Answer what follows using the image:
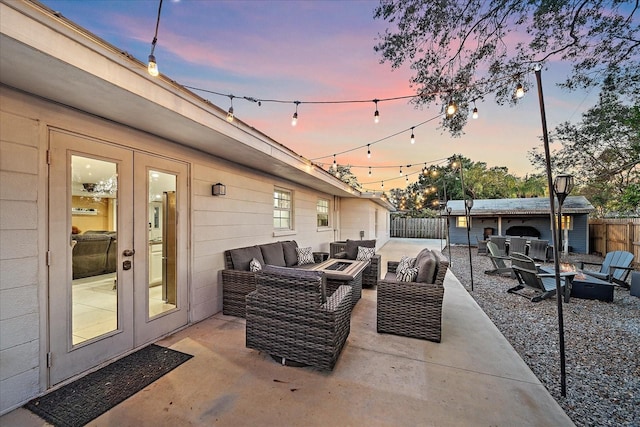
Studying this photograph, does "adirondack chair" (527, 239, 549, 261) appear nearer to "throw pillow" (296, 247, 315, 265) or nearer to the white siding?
"throw pillow" (296, 247, 315, 265)

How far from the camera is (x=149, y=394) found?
211cm

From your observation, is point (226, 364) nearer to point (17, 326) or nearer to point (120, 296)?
point (120, 296)

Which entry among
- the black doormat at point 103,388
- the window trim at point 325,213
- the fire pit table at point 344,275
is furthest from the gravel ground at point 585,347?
the window trim at point 325,213

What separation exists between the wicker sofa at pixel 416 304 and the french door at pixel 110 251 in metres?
2.70

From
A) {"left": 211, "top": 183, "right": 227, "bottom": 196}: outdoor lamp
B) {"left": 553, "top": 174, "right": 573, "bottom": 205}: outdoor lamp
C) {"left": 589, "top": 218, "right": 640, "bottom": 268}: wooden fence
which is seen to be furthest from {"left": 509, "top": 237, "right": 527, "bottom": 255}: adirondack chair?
{"left": 211, "top": 183, "right": 227, "bottom": 196}: outdoor lamp

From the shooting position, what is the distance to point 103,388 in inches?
85.6

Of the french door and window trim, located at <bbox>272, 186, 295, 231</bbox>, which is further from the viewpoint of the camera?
window trim, located at <bbox>272, 186, 295, 231</bbox>

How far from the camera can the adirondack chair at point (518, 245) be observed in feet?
30.3

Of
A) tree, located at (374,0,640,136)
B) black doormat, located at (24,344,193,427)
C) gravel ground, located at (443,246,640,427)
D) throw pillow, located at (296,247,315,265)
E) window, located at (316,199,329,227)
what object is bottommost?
gravel ground, located at (443,246,640,427)

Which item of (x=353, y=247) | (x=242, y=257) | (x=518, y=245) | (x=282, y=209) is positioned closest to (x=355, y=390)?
(x=242, y=257)

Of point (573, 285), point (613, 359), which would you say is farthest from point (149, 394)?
point (573, 285)

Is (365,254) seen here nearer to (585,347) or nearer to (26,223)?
(585,347)

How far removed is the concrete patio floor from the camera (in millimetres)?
1863

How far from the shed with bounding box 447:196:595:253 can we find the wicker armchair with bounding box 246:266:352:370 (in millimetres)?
11147
